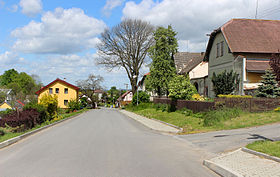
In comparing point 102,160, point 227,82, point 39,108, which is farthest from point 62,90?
point 102,160

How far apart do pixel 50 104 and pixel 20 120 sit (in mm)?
10182

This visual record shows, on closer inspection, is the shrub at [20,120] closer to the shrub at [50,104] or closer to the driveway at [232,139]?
the shrub at [50,104]

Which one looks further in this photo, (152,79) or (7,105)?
(7,105)

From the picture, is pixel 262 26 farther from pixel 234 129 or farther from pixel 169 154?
pixel 169 154

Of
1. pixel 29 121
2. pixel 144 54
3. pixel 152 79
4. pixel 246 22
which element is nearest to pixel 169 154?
pixel 29 121

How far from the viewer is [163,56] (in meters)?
36.2

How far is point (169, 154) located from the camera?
372 inches

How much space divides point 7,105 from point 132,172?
6949 cm

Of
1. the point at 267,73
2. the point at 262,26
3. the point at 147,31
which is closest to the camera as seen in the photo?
the point at 267,73

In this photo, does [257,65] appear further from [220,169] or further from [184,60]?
[184,60]

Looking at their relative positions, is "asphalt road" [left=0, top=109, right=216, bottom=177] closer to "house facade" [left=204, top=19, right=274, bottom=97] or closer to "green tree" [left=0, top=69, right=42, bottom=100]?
"house facade" [left=204, top=19, right=274, bottom=97]

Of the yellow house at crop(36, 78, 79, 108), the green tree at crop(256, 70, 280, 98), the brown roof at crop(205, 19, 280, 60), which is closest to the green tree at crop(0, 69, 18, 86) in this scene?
the yellow house at crop(36, 78, 79, 108)

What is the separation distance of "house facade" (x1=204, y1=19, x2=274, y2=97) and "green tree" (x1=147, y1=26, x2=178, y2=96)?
803cm

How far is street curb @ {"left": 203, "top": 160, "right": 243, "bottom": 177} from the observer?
642 cm
